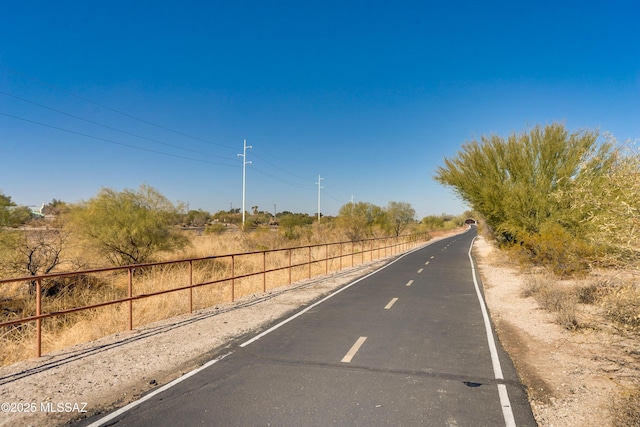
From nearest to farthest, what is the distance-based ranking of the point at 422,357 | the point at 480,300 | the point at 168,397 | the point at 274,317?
1. the point at 168,397
2. the point at 422,357
3. the point at 274,317
4. the point at 480,300

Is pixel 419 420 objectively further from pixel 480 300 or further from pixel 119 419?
pixel 480 300

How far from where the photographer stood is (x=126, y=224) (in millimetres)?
20172

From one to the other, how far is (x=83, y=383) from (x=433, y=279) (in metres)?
14.6

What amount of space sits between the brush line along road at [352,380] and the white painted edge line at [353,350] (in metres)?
0.02

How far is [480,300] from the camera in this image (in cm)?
1270

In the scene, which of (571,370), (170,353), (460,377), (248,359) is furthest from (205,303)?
(571,370)

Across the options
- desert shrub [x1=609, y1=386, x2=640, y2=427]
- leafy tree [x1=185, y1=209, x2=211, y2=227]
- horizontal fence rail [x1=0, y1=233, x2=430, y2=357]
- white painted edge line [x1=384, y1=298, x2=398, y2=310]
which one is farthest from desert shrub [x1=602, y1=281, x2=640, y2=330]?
leafy tree [x1=185, y1=209, x2=211, y2=227]

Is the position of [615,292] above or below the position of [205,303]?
above

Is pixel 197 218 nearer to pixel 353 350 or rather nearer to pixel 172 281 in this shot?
pixel 172 281

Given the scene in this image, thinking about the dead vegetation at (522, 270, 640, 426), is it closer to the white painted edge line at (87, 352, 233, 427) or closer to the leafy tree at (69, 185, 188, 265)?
the white painted edge line at (87, 352, 233, 427)

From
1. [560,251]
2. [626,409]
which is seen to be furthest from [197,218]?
[626,409]

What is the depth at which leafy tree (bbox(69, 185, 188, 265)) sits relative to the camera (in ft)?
63.8

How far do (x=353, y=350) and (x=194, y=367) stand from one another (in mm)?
2775

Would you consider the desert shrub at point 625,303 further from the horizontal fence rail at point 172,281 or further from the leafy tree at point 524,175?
the leafy tree at point 524,175
